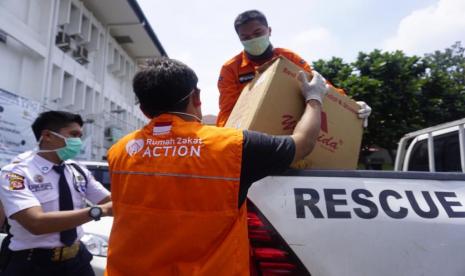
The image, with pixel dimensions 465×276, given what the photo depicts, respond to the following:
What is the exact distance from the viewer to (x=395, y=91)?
10.8 metres

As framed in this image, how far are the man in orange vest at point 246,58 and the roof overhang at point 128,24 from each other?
1305 cm

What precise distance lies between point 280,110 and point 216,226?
62 cm

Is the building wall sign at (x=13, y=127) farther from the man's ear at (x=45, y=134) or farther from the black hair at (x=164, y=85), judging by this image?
the black hair at (x=164, y=85)

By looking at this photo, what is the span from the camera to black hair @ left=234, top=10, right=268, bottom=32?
2291 millimetres

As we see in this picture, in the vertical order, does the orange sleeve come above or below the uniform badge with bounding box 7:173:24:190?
above

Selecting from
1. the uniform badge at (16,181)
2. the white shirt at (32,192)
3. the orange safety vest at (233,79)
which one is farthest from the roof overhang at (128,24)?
the uniform badge at (16,181)

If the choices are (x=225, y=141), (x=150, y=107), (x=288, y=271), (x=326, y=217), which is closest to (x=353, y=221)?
(x=326, y=217)

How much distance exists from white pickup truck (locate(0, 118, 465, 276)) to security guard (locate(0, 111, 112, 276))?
114cm

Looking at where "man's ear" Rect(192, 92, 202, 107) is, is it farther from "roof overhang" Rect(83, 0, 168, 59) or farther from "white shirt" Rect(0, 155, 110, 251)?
"roof overhang" Rect(83, 0, 168, 59)

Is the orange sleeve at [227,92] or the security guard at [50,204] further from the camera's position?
the orange sleeve at [227,92]

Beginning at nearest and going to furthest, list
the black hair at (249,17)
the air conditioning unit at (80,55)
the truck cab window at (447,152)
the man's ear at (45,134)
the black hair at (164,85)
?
the black hair at (164,85)
the black hair at (249,17)
the man's ear at (45,134)
the truck cab window at (447,152)
the air conditioning unit at (80,55)

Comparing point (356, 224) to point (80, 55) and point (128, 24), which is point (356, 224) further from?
point (128, 24)

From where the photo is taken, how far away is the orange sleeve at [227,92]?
97.3 inches

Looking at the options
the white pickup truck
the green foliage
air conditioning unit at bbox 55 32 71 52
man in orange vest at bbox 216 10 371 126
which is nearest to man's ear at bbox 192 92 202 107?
the white pickup truck
